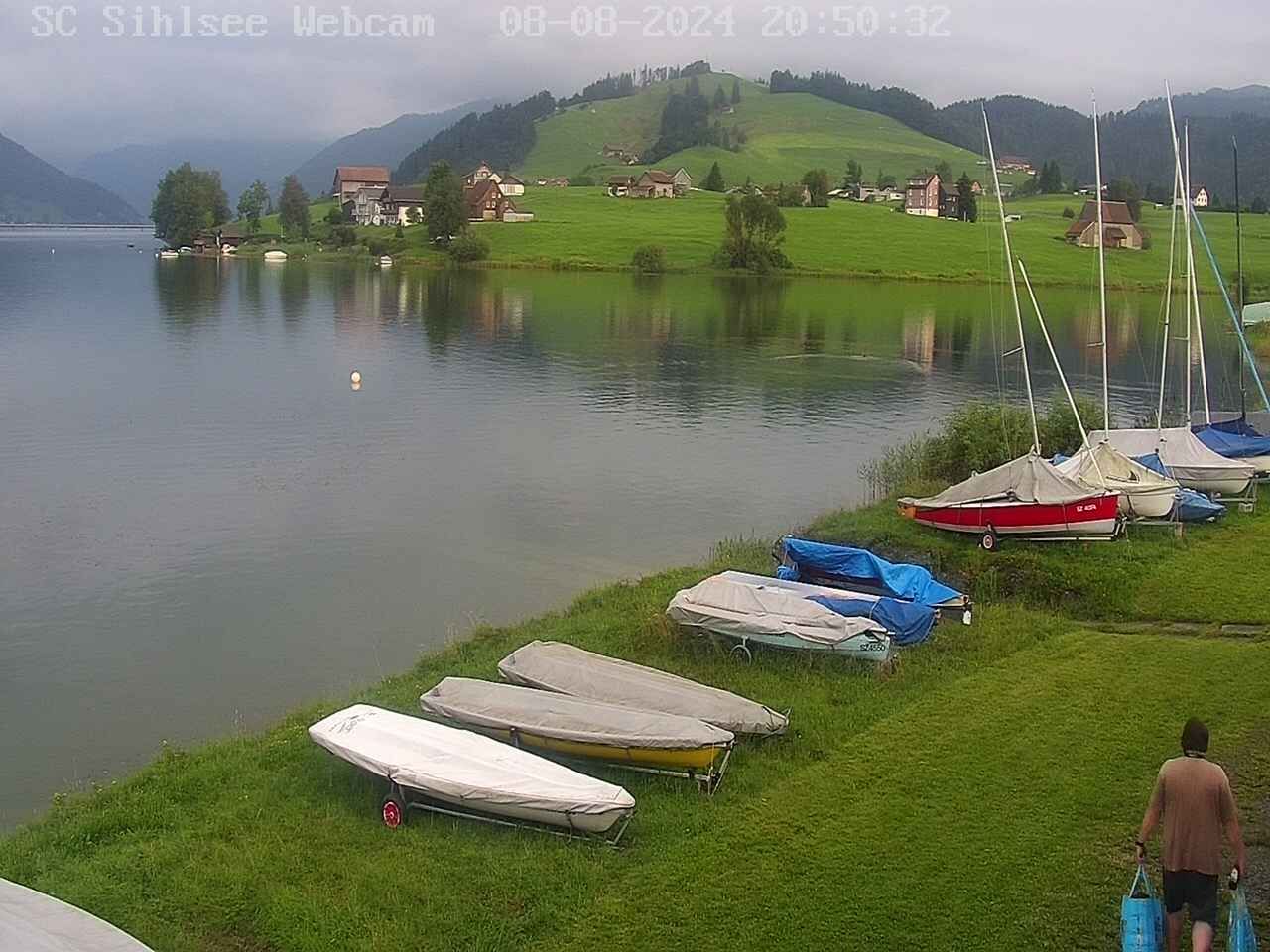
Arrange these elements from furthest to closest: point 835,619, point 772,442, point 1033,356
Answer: point 1033,356
point 772,442
point 835,619

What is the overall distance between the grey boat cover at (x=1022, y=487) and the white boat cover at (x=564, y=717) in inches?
495

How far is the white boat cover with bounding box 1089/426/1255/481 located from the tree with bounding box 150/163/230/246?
137 m

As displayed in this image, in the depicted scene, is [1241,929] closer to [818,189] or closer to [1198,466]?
[1198,466]

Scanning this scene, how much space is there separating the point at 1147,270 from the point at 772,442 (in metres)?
81.5

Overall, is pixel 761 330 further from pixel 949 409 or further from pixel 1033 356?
pixel 949 409

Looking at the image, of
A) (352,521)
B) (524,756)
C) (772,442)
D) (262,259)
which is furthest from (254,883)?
(262,259)

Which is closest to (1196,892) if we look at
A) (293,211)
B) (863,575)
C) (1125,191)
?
(863,575)

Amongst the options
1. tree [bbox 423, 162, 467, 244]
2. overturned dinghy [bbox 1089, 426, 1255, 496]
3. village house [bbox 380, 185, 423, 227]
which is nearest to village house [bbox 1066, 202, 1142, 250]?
tree [bbox 423, 162, 467, 244]

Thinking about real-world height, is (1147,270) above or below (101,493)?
above

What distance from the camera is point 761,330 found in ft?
248

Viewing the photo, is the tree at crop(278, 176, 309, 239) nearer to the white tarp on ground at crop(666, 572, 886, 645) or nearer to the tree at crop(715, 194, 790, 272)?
the tree at crop(715, 194, 790, 272)

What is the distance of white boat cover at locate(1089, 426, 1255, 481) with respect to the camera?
30.0 metres

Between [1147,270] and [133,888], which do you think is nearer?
[133,888]

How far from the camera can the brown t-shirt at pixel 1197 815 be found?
388 inches
